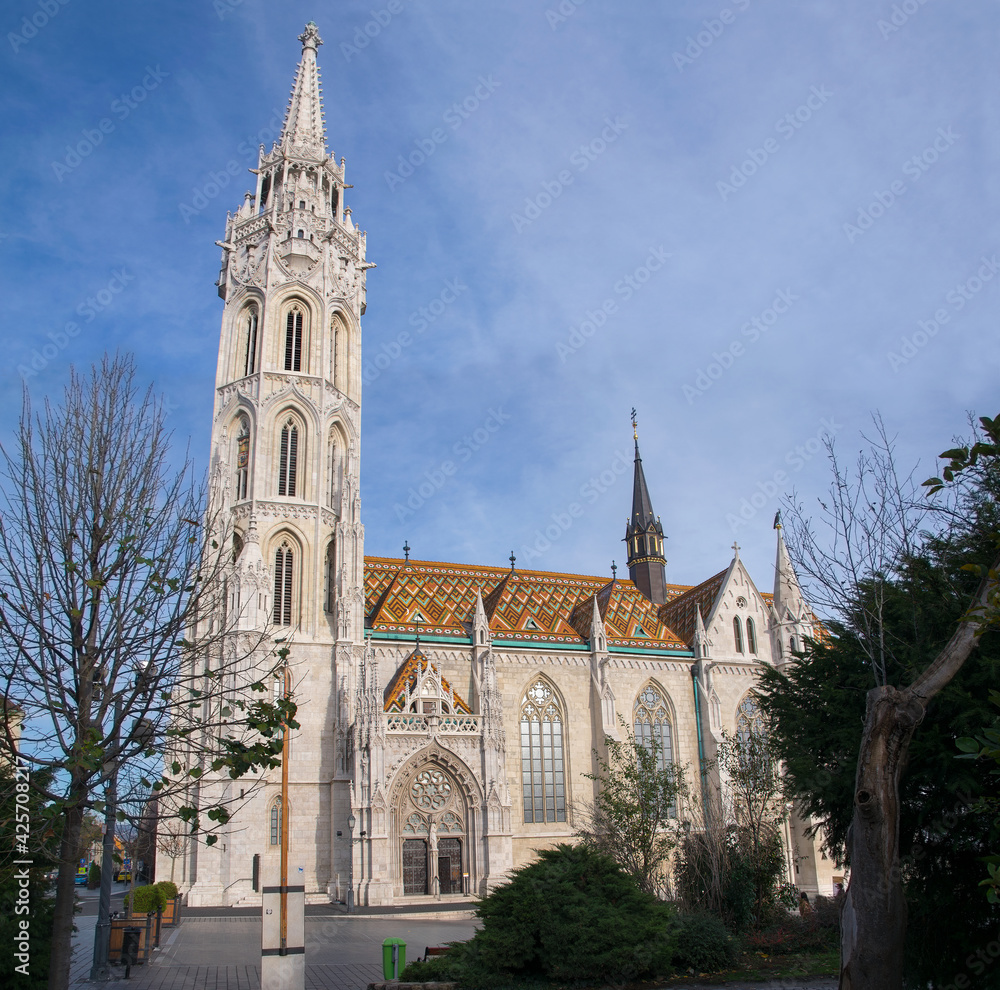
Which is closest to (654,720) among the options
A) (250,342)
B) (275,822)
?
(275,822)

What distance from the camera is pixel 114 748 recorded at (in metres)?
10.1

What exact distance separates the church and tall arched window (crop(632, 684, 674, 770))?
0.09m

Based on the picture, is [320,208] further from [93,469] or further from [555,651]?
[93,469]

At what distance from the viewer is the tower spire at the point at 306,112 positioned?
42469 millimetres

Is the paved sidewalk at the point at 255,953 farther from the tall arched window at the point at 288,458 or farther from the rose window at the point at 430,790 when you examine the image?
the tall arched window at the point at 288,458

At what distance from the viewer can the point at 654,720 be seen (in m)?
38.8

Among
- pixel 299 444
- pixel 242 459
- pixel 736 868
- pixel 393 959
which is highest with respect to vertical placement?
pixel 299 444

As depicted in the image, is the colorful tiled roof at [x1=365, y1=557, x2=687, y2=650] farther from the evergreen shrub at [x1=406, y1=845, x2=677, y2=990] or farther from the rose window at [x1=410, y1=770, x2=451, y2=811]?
the evergreen shrub at [x1=406, y1=845, x2=677, y2=990]

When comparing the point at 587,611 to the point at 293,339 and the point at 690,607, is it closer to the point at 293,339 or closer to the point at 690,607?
the point at 690,607

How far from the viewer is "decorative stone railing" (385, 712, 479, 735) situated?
31.3 m

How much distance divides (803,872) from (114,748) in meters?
36.4

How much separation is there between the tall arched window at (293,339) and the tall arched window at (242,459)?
3.24 metres

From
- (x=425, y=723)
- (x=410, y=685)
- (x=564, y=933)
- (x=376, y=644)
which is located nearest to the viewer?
(x=564, y=933)

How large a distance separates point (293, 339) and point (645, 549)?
2360 cm
